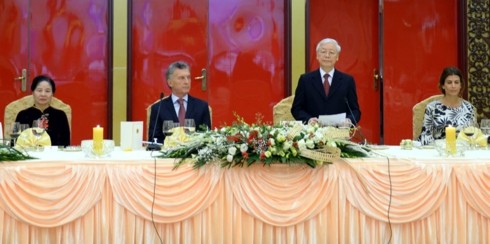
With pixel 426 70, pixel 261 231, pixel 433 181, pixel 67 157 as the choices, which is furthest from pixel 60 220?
pixel 426 70

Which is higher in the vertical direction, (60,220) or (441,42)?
(441,42)

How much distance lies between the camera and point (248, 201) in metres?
2.58

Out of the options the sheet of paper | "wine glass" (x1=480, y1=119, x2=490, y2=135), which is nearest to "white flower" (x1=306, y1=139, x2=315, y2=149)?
the sheet of paper

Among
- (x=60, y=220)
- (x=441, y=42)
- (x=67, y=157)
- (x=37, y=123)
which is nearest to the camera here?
(x=60, y=220)

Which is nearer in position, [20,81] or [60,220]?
[60,220]

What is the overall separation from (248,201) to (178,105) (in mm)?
1838

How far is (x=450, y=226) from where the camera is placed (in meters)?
2.61

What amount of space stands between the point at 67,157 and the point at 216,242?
0.80 metres

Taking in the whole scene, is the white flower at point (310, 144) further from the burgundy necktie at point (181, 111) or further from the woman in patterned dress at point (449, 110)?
the woman in patterned dress at point (449, 110)

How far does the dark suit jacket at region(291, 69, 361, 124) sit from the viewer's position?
15.4ft

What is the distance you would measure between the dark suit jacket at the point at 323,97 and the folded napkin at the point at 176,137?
1582mm

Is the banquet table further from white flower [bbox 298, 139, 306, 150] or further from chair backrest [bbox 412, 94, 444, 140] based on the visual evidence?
chair backrest [bbox 412, 94, 444, 140]

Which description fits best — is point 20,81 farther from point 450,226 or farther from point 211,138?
point 450,226


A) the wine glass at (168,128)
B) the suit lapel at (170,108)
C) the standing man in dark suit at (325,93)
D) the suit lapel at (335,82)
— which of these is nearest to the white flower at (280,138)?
the wine glass at (168,128)
